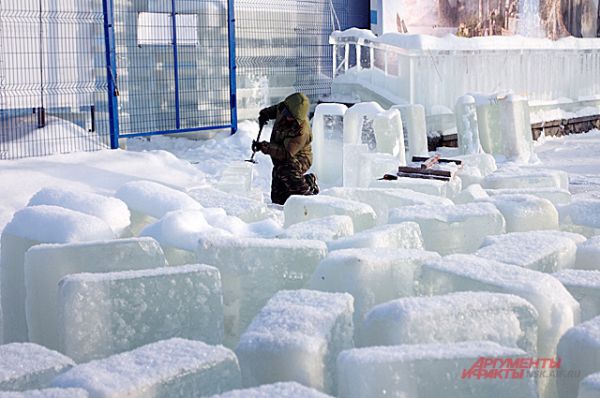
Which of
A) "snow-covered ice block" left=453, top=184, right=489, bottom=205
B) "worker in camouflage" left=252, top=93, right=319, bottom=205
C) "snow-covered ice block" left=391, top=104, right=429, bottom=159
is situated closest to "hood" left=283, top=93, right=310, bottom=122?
"worker in camouflage" left=252, top=93, right=319, bottom=205

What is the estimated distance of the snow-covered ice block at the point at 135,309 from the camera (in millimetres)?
Result: 2504

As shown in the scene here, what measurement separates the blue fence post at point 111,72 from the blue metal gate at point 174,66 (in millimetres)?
790

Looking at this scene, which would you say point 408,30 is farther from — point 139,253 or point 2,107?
point 139,253

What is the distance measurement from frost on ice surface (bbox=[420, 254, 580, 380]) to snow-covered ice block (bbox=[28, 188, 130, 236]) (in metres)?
1.33

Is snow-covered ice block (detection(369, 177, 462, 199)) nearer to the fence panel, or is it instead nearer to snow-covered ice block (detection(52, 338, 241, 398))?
snow-covered ice block (detection(52, 338, 241, 398))

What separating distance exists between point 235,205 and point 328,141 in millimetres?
4197

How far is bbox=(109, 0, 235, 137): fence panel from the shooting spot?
10.2 meters

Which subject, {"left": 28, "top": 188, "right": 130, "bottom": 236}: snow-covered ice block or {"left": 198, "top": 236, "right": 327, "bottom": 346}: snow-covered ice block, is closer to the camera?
{"left": 198, "top": 236, "right": 327, "bottom": 346}: snow-covered ice block

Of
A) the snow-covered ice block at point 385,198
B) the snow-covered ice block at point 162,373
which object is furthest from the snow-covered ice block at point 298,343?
the snow-covered ice block at point 385,198

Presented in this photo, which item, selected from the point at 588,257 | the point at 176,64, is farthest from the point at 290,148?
the point at 176,64

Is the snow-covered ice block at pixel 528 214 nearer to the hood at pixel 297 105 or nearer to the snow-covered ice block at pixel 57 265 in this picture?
the snow-covered ice block at pixel 57 265

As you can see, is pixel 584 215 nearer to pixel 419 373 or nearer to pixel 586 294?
pixel 586 294

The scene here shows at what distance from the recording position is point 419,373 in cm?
207

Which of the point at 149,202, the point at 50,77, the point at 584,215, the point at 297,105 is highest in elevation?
the point at 50,77
